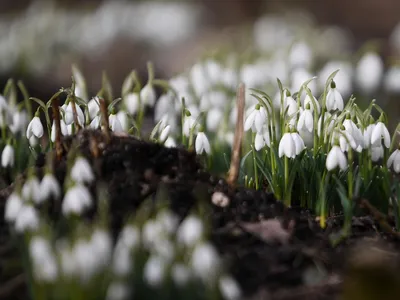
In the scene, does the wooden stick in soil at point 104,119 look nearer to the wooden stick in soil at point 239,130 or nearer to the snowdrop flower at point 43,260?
the wooden stick in soil at point 239,130

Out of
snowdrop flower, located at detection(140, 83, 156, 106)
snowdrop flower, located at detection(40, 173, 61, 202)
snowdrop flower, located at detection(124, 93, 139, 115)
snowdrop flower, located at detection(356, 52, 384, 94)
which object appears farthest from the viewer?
snowdrop flower, located at detection(356, 52, 384, 94)

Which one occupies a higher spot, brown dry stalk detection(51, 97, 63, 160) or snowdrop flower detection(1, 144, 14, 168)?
brown dry stalk detection(51, 97, 63, 160)

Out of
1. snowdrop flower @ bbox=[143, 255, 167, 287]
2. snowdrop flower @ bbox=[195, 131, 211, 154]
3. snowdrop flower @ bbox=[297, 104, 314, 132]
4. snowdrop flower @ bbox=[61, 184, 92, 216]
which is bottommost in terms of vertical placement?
snowdrop flower @ bbox=[143, 255, 167, 287]

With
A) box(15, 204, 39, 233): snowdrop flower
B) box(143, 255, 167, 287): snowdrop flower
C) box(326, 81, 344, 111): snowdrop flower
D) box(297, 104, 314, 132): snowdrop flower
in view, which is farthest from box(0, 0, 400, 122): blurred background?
box(143, 255, 167, 287): snowdrop flower

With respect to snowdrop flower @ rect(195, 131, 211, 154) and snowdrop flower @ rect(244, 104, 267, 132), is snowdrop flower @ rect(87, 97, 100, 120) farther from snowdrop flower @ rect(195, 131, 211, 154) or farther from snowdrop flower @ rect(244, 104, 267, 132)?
snowdrop flower @ rect(244, 104, 267, 132)

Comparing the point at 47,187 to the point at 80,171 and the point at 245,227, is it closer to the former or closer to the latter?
the point at 80,171

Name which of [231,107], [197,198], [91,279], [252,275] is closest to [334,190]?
[197,198]

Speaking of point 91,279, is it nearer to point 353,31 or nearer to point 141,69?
point 141,69

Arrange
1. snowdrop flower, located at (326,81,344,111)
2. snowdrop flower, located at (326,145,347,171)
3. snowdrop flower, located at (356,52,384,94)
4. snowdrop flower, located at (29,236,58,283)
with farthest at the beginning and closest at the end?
snowdrop flower, located at (356,52,384,94) → snowdrop flower, located at (326,81,344,111) → snowdrop flower, located at (326,145,347,171) → snowdrop flower, located at (29,236,58,283)
